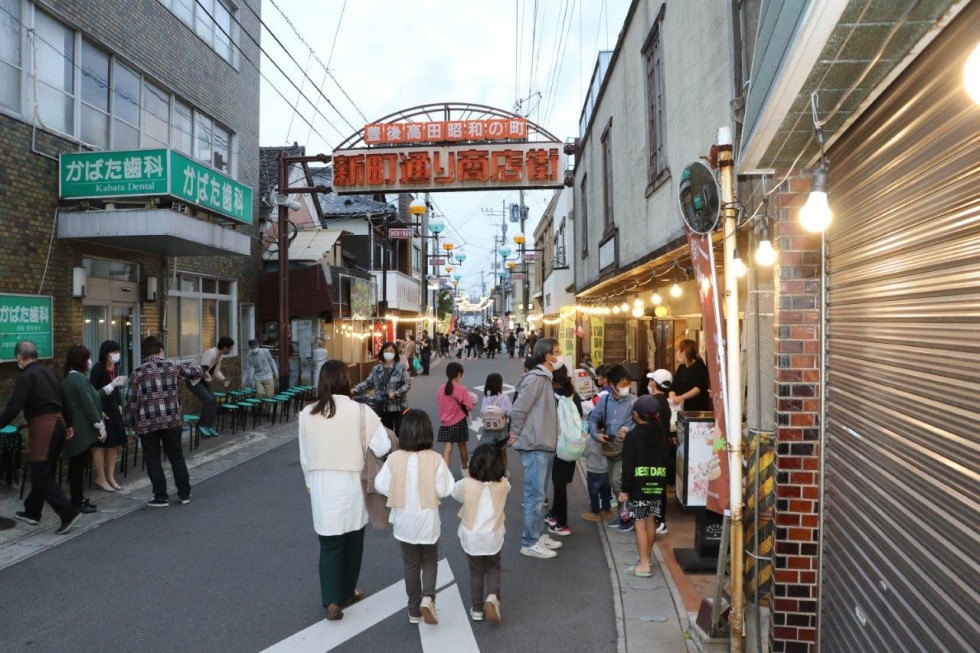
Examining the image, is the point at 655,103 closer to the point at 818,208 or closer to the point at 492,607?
the point at 818,208

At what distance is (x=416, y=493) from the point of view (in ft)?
14.6


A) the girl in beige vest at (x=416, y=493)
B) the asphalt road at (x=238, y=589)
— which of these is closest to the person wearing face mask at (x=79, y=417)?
the asphalt road at (x=238, y=589)

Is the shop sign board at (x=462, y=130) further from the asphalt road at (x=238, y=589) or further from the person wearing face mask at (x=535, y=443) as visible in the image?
the person wearing face mask at (x=535, y=443)

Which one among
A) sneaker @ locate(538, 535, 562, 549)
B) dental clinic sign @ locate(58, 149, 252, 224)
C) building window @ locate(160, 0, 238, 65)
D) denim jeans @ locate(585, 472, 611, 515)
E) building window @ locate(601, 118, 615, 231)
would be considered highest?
building window @ locate(160, 0, 238, 65)

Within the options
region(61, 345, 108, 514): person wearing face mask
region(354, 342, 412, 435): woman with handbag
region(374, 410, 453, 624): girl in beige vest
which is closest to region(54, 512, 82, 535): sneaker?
region(61, 345, 108, 514): person wearing face mask

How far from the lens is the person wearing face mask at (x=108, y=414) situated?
8.02 meters

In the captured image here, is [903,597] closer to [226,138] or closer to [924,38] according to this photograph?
[924,38]

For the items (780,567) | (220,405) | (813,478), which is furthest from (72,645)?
(220,405)

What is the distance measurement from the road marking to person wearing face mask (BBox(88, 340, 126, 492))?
15.8 feet

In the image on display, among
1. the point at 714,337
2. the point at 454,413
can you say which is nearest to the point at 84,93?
the point at 454,413

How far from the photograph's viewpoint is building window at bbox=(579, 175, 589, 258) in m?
18.0

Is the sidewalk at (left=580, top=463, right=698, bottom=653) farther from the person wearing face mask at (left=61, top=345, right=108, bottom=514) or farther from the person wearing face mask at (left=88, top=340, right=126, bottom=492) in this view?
the person wearing face mask at (left=88, top=340, right=126, bottom=492)

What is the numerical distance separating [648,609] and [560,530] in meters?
1.84

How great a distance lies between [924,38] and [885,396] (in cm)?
145
